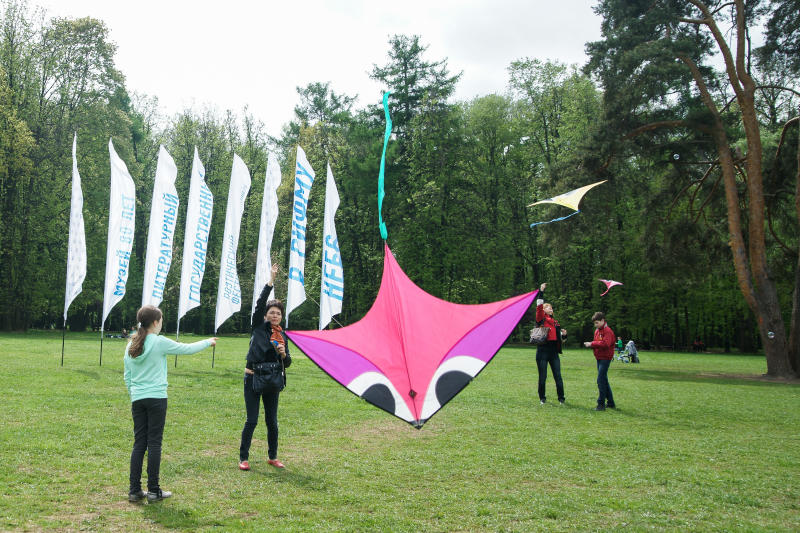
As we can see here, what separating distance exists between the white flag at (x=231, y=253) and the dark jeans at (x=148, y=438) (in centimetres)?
1269

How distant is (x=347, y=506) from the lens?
5.52m

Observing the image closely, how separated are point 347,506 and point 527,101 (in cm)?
4423

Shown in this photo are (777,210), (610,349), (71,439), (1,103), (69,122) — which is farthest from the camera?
(69,122)

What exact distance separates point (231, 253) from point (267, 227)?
1.38 meters

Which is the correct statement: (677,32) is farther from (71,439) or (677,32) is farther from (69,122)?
(69,122)

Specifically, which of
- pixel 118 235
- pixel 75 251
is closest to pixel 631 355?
pixel 118 235

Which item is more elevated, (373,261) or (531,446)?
(373,261)

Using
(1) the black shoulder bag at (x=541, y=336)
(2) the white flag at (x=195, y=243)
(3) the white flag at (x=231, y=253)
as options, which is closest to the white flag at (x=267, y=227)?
(3) the white flag at (x=231, y=253)

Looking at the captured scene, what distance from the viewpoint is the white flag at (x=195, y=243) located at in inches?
716

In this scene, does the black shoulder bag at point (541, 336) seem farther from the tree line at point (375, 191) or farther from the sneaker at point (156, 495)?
the tree line at point (375, 191)

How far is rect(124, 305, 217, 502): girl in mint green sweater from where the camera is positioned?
5574mm

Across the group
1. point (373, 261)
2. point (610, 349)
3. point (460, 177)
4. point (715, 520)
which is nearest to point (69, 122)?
point (373, 261)

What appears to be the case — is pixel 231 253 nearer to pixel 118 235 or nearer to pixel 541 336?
pixel 118 235

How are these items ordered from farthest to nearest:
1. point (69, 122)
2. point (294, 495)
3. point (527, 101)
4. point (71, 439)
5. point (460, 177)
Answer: point (527, 101)
point (460, 177)
point (69, 122)
point (71, 439)
point (294, 495)
